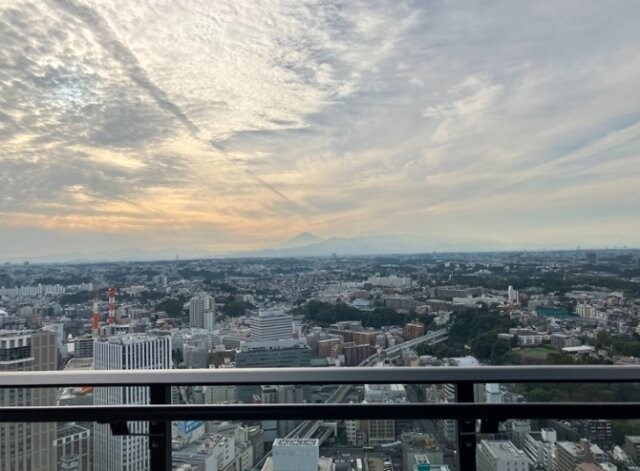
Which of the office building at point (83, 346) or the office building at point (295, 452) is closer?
the office building at point (295, 452)

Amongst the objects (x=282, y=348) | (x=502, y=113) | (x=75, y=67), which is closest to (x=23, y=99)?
(x=75, y=67)

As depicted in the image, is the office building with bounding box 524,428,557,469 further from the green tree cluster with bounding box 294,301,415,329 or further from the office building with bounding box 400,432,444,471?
the green tree cluster with bounding box 294,301,415,329

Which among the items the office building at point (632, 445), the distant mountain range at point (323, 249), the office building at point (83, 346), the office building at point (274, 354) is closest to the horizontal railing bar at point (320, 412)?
the office building at point (632, 445)

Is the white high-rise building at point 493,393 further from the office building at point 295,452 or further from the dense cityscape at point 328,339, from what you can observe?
the office building at point 295,452

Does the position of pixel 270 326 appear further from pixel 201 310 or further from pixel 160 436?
pixel 160 436

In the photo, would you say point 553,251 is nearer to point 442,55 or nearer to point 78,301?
point 442,55

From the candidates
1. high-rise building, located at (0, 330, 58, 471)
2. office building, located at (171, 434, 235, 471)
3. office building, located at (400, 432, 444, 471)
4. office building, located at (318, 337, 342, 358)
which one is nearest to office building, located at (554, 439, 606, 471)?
office building, located at (400, 432, 444, 471)

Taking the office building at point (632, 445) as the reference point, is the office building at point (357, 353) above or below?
above
